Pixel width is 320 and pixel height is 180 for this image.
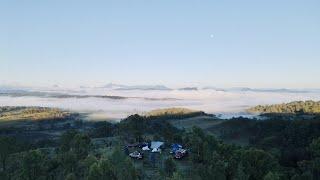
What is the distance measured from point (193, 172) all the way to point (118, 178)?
2295cm

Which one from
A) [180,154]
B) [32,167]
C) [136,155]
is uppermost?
[32,167]

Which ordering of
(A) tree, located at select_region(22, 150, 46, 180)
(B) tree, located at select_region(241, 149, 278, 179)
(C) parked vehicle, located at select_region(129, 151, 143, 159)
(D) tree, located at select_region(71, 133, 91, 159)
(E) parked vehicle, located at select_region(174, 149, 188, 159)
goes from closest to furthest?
(B) tree, located at select_region(241, 149, 278, 179)
(A) tree, located at select_region(22, 150, 46, 180)
(D) tree, located at select_region(71, 133, 91, 159)
(C) parked vehicle, located at select_region(129, 151, 143, 159)
(E) parked vehicle, located at select_region(174, 149, 188, 159)

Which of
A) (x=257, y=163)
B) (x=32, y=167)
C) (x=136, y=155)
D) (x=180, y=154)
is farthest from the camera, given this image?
(x=180, y=154)

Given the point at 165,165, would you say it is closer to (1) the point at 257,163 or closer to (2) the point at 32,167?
(1) the point at 257,163

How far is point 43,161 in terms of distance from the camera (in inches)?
5143

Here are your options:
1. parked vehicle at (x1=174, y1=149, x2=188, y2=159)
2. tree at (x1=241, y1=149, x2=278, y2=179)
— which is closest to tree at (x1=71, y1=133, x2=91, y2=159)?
parked vehicle at (x1=174, y1=149, x2=188, y2=159)

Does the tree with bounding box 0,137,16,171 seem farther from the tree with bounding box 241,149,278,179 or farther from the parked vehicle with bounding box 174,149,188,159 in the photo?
the tree with bounding box 241,149,278,179

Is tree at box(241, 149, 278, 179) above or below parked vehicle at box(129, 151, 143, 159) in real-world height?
above

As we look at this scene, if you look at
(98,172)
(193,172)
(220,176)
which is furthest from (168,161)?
(98,172)

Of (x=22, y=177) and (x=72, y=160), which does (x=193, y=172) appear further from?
(x=22, y=177)

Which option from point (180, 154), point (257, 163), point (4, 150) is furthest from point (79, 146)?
point (257, 163)

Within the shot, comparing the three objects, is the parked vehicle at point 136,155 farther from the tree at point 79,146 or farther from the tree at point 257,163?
the tree at point 257,163

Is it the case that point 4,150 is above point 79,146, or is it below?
below

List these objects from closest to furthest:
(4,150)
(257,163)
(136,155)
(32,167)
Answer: (257,163), (32,167), (4,150), (136,155)
